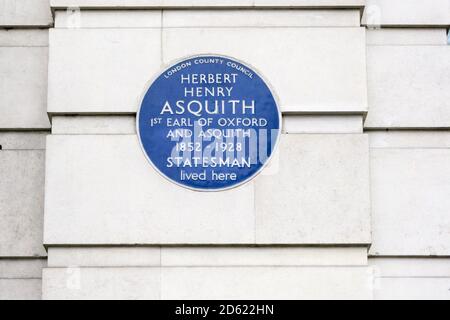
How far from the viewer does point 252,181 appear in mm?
13352

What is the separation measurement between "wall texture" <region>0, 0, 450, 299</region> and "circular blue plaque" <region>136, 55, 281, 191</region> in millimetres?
110

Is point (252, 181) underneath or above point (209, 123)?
underneath

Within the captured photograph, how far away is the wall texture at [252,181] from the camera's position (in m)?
13.2

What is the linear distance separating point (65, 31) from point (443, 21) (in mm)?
3681

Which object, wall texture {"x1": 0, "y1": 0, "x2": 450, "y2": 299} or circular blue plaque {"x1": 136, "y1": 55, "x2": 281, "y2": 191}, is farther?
circular blue plaque {"x1": 136, "y1": 55, "x2": 281, "y2": 191}

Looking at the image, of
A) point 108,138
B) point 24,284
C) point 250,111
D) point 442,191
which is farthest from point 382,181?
point 24,284

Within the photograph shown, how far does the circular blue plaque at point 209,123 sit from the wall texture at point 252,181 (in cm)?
11

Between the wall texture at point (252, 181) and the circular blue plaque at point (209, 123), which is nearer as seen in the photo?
the wall texture at point (252, 181)

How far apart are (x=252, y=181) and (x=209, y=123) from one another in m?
0.69

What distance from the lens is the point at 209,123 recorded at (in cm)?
1344

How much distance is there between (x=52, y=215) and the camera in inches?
525

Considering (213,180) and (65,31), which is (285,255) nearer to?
(213,180)

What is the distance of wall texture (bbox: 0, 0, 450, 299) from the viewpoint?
43.4 ft
